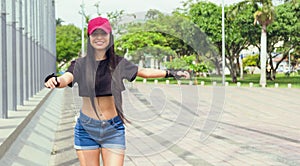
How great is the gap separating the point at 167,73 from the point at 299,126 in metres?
9.99

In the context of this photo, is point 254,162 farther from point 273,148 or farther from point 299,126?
point 299,126

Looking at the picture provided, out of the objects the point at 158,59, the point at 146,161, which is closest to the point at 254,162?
the point at 146,161

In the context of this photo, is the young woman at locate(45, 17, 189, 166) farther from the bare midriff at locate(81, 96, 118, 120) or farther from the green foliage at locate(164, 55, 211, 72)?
the green foliage at locate(164, 55, 211, 72)

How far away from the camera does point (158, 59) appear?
4.25 m

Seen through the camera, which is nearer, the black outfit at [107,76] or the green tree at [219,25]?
the black outfit at [107,76]

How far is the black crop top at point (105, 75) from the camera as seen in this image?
13.5 ft

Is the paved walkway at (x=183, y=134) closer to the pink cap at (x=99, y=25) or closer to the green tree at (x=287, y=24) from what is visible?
the pink cap at (x=99, y=25)

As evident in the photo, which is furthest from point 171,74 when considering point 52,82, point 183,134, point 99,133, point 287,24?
point 287,24

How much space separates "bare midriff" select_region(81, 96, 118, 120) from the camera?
4.17 meters

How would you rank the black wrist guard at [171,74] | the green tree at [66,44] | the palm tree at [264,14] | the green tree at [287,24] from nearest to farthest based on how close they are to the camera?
1. the black wrist guard at [171,74]
2. the palm tree at [264,14]
3. the green tree at [287,24]
4. the green tree at [66,44]

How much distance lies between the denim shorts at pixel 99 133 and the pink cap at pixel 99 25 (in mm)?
614

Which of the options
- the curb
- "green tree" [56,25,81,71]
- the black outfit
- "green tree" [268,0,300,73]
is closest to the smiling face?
the black outfit

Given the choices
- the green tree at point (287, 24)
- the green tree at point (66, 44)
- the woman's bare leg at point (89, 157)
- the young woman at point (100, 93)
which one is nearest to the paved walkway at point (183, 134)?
the young woman at point (100, 93)

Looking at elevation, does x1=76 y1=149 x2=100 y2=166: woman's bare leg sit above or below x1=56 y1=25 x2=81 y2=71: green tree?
below
